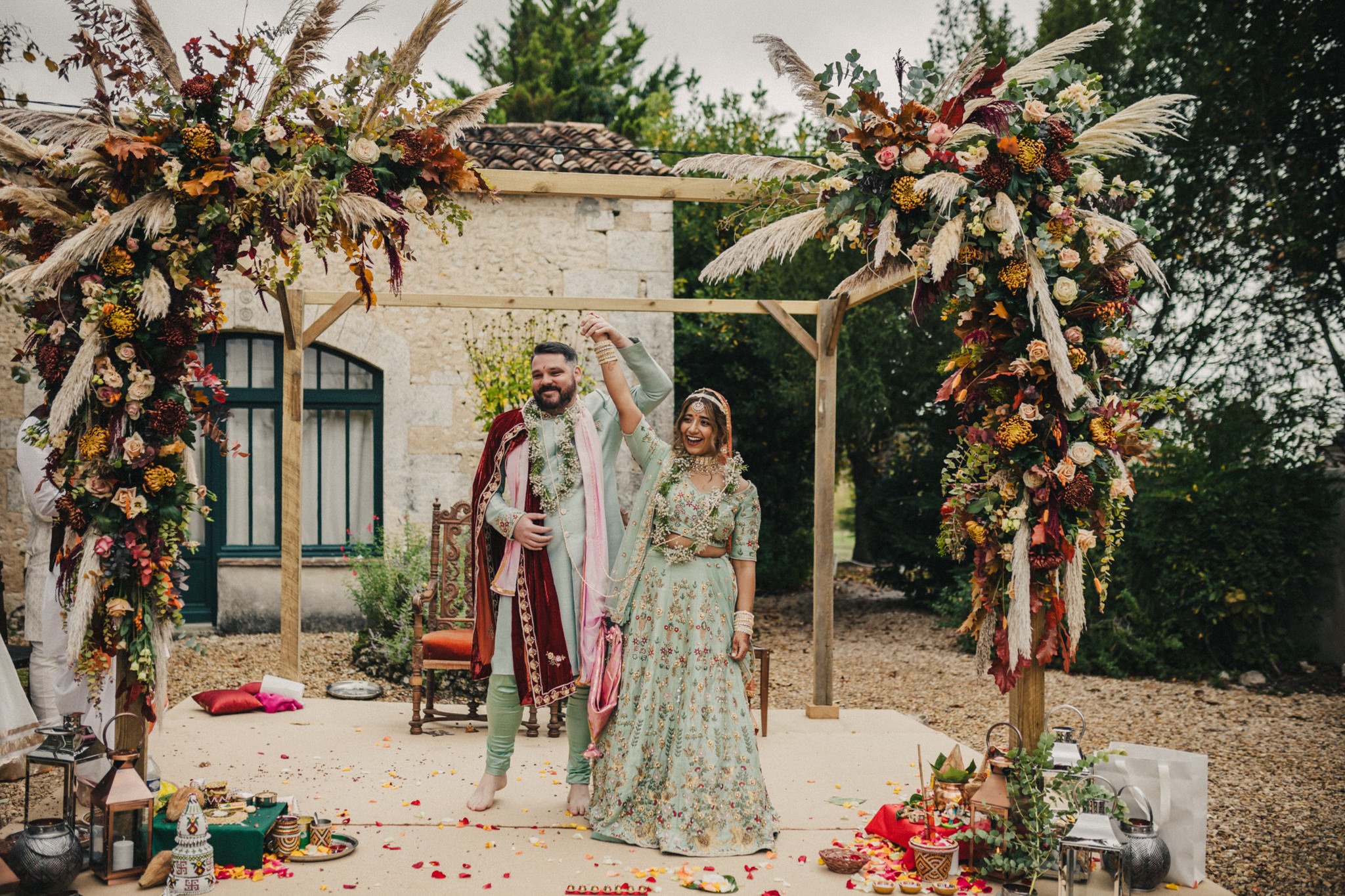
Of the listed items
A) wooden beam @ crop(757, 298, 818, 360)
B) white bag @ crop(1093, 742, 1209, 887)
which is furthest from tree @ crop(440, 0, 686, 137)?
white bag @ crop(1093, 742, 1209, 887)

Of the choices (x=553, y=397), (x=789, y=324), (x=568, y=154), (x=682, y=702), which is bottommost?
(x=682, y=702)

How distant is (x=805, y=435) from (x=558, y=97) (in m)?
7.14

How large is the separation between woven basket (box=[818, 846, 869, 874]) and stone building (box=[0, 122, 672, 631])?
5577 mm

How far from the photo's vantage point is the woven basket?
3.79m

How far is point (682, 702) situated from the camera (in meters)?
4.09

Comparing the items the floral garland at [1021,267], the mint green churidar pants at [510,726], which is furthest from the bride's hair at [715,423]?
the mint green churidar pants at [510,726]

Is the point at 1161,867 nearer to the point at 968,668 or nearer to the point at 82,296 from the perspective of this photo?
the point at 82,296

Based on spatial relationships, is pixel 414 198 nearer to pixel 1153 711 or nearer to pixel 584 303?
pixel 584 303

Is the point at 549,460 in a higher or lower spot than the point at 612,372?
lower

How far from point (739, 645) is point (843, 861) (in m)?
0.84

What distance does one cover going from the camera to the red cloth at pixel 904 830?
3.85 meters

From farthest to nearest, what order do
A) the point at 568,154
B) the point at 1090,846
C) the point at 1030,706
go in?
the point at 568,154 → the point at 1030,706 → the point at 1090,846

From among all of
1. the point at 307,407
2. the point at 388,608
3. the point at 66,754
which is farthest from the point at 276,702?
the point at 307,407

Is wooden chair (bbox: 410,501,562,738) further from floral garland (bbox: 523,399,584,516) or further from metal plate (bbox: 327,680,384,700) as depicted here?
floral garland (bbox: 523,399,584,516)
